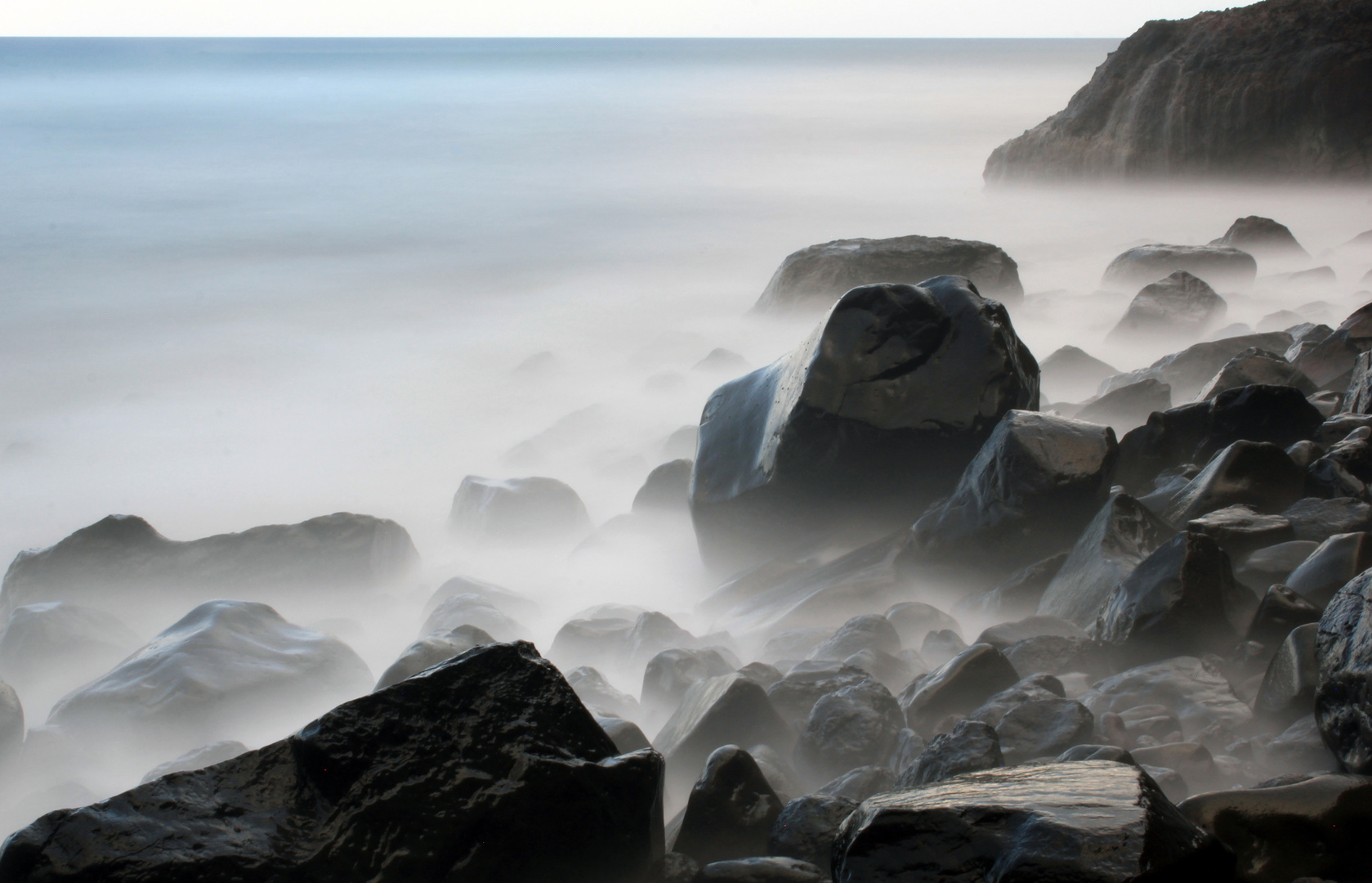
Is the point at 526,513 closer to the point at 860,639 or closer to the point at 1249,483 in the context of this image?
the point at 860,639

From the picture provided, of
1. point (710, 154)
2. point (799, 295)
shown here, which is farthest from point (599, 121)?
point (799, 295)

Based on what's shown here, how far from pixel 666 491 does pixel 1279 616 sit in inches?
100

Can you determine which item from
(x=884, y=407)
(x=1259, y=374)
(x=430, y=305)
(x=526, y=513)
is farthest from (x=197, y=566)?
(x=430, y=305)

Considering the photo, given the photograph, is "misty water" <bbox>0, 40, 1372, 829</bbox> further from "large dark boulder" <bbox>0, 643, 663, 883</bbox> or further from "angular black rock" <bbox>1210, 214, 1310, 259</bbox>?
→ "large dark boulder" <bbox>0, 643, 663, 883</bbox>

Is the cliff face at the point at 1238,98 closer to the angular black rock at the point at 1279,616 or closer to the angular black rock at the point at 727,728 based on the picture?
the angular black rock at the point at 1279,616

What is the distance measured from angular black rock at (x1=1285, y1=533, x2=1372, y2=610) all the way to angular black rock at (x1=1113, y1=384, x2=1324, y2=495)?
36.8 inches

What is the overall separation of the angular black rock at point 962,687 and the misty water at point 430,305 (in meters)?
0.99

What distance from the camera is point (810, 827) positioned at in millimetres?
1612

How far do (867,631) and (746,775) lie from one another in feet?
3.10

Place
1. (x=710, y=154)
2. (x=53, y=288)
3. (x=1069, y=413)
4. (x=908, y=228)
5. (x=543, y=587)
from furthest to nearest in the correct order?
(x=710, y=154) < (x=908, y=228) < (x=53, y=288) < (x=1069, y=413) < (x=543, y=587)

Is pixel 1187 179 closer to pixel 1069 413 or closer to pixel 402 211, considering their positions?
pixel 1069 413

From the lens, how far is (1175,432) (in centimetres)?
323

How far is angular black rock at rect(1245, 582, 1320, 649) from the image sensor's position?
2.04 meters

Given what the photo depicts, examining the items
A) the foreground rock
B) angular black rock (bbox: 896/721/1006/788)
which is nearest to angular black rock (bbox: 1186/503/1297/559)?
angular black rock (bbox: 896/721/1006/788)
